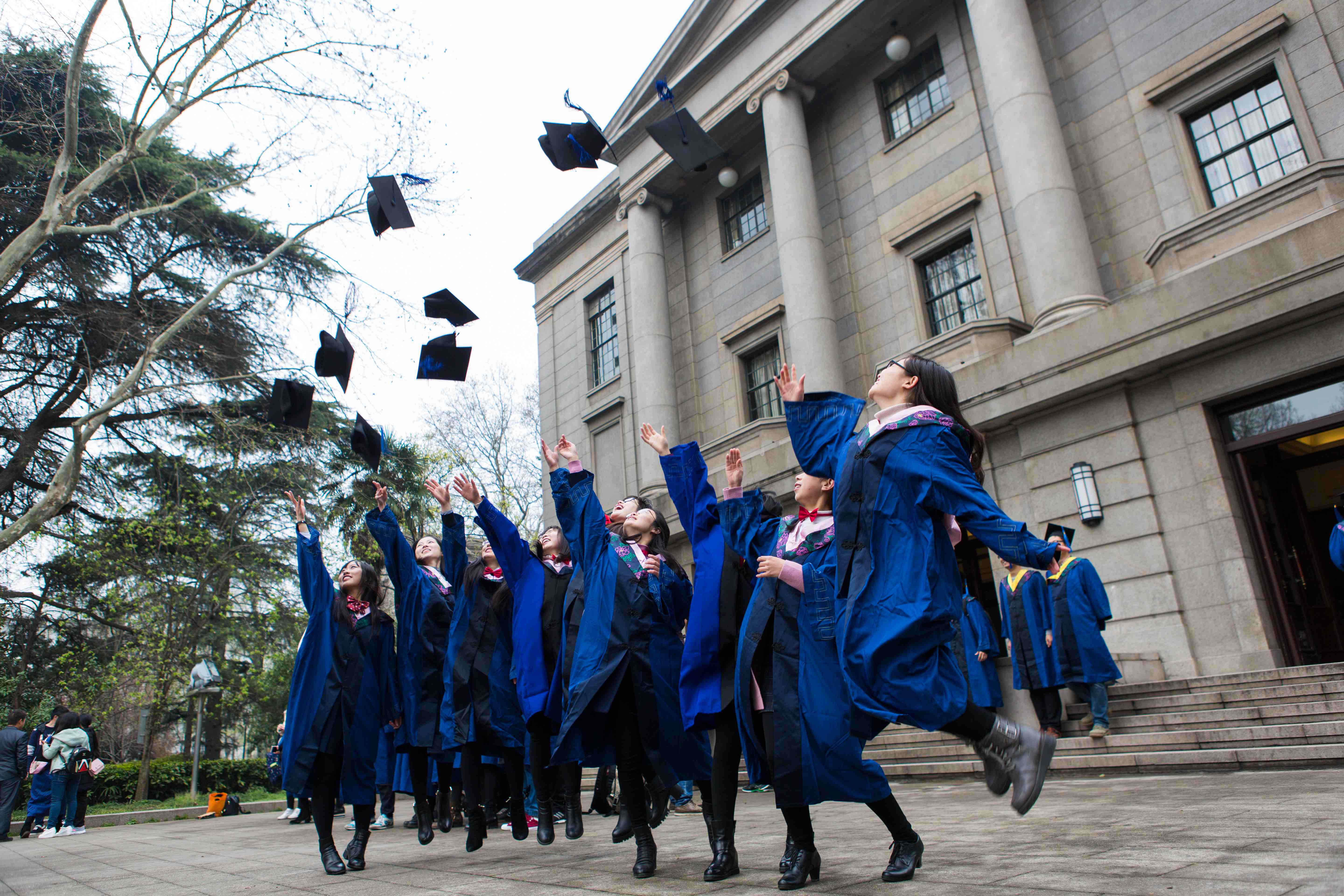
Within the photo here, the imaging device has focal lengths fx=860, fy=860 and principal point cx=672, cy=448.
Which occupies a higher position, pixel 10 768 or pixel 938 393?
pixel 938 393

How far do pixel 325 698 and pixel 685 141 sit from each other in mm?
8656

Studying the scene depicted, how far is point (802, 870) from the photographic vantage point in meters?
3.17

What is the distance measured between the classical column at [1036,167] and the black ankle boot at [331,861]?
10552 mm

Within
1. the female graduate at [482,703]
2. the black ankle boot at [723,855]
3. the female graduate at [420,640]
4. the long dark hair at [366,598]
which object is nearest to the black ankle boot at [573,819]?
the female graduate at [482,703]

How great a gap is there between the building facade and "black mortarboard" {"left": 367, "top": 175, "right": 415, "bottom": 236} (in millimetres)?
6479

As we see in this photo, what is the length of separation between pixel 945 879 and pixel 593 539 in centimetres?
249

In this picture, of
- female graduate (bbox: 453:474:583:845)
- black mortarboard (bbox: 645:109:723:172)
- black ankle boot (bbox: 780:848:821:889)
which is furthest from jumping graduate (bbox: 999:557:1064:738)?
black mortarboard (bbox: 645:109:723:172)

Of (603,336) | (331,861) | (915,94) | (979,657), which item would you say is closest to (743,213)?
(915,94)

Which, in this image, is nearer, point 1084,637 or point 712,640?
point 712,640

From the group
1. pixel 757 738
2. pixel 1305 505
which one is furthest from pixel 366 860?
pixel 1305 505

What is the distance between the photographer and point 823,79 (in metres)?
17.4

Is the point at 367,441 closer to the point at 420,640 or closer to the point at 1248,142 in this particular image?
the point at 420,640

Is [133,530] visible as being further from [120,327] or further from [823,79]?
[823,79]

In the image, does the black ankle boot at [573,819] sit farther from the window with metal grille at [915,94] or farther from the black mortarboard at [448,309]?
the window with metal grille at [915,94]
